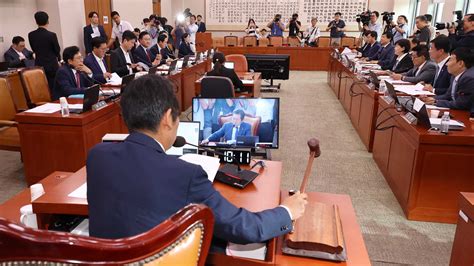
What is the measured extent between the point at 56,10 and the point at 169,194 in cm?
647

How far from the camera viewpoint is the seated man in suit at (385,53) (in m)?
5.74

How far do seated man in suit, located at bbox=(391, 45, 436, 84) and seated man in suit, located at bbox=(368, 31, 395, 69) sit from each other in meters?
1.09

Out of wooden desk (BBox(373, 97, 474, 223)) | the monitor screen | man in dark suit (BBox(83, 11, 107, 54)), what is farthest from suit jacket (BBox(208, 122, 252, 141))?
man in dark suit (BBox(83, 11, 107, 54))

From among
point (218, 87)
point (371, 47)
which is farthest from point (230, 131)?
point (371, 47)

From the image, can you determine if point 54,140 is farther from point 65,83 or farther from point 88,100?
point 65,83

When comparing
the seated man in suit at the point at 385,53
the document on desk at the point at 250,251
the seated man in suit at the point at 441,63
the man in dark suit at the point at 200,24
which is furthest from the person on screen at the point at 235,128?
the man in dark suit at the point at 200,24

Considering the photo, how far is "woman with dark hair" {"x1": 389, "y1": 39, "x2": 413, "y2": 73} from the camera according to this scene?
196 inches

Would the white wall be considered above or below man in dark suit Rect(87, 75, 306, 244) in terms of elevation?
above

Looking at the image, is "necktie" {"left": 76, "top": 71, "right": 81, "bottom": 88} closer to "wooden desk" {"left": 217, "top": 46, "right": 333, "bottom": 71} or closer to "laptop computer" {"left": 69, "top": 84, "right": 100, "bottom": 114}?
"laptop computer" {"left": 69, "top": 84, "right": 100, "bottom": 114}

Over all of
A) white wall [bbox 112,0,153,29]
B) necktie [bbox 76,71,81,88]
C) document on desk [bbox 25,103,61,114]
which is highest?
white wall [bbox 112,0,153,29]

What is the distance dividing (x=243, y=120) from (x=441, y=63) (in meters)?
2.79

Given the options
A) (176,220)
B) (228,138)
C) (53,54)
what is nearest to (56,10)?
(53,54)

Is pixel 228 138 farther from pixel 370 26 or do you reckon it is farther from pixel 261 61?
pixel 370 26

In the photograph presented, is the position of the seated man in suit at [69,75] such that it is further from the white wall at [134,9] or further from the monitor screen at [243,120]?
the white wall at [134,9]
